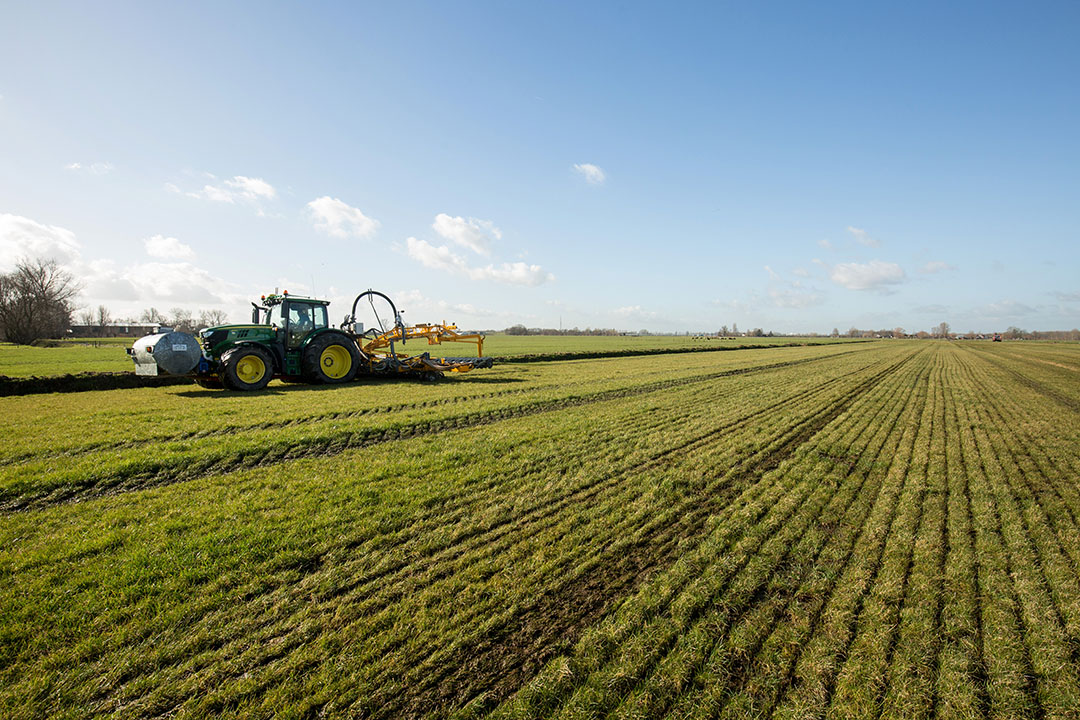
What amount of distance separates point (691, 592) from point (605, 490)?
90.9 inches

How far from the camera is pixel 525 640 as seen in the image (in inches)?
133

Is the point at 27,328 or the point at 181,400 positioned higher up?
the point at 27,328

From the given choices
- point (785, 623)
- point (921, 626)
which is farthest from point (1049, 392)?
point (785, 623)

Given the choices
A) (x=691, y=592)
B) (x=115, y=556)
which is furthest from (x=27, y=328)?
(x=691, y=592)

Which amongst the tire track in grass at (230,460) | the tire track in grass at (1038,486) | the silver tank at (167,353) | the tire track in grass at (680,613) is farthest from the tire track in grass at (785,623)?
the silver tank at (167,353)

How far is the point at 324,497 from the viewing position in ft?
19.0

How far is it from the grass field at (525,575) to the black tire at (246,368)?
423cm

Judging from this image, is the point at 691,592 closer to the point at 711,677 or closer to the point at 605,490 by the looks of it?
the point at 711,677

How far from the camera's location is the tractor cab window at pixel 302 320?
1473 cm

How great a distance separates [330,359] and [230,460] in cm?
885

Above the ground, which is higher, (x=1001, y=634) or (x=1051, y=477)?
(x=1051, y=477)

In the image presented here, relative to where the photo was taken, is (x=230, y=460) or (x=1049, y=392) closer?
(x=230, y=460)

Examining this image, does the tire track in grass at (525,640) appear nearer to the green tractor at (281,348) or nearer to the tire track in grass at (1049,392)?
the green tractor at (281,348)

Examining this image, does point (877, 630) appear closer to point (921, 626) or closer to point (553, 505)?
point (921, 626)
